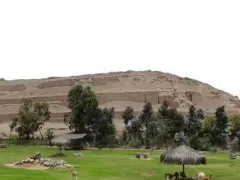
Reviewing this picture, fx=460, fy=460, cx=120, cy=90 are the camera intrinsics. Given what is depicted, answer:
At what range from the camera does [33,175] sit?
3070 cm

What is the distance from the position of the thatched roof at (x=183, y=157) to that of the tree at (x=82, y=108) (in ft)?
141

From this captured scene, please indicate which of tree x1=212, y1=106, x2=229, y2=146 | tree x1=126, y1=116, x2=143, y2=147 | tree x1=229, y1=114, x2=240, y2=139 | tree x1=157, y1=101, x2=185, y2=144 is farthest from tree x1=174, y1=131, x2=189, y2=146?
tree x1=229, y1=114, x2=240, y2=139

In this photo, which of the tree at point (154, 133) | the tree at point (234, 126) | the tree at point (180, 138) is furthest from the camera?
the tree at point (234, 126)

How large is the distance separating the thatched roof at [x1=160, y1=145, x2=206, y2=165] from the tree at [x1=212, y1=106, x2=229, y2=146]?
1767 inches

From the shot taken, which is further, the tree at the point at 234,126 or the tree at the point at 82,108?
the tree at the point at 234,126

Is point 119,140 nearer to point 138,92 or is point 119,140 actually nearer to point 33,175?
point 33,175

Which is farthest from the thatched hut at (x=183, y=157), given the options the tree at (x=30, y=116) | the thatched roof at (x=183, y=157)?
the tree at (x=30, y=116)

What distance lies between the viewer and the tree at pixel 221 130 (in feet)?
249

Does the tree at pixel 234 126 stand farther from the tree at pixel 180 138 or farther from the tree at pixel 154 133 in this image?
the tree at pixel 180 138

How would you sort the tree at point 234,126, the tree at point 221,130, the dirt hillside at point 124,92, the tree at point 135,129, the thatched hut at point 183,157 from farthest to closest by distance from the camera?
the dirt hillside at point 124,92 < the tree at point 234,126 < the tree at point 135,129 < the tree at point 221,130 < the thatched hut at point 183,157

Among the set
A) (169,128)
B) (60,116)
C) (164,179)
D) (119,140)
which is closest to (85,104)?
(119,140)

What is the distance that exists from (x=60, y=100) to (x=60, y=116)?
15615 mm

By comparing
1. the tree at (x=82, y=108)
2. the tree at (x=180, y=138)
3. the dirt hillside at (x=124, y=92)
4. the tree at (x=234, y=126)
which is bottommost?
the tree at (x=180, y=138)

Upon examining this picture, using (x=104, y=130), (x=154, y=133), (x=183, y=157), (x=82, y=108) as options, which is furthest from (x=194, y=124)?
(x=183, y=157)
